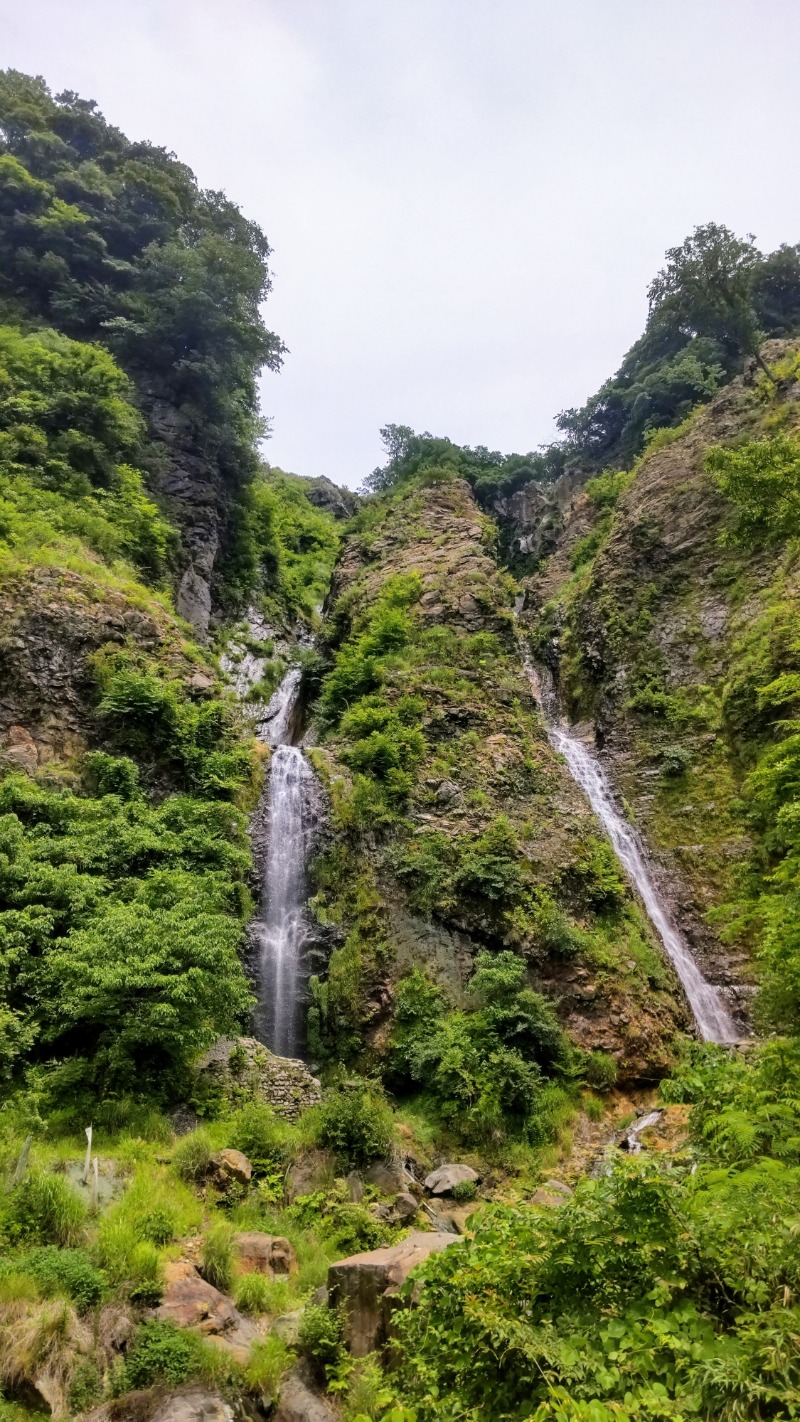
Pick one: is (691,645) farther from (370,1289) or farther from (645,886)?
(370,1289)

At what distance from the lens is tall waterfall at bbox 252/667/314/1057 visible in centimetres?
1323

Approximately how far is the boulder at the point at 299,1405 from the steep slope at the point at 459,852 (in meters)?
6.67

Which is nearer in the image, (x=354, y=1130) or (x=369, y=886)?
(x=354, y=1130)

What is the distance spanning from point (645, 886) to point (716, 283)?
81.6 ft

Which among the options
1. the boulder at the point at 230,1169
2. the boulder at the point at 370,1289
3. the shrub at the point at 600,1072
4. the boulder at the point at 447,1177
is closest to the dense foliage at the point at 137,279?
the boulder at the point at 230,1169

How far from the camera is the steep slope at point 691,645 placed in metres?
16.8

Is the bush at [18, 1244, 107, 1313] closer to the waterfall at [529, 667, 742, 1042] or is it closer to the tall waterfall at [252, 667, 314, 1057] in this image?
the tall waterfall at [252, 667, 314, 1057]

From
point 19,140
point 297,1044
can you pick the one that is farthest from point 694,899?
point 19,140

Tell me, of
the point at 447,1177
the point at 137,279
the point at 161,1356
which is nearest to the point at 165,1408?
the point at 161,1356

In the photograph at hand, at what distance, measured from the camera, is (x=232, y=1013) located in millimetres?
10227

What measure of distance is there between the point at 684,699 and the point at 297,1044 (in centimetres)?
1389

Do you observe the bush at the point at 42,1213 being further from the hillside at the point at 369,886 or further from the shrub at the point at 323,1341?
the shrub at the point at 323,1341

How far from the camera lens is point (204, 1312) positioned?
20.0 ft

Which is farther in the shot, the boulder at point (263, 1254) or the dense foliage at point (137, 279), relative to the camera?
the dense foliage at point (137, 279)
